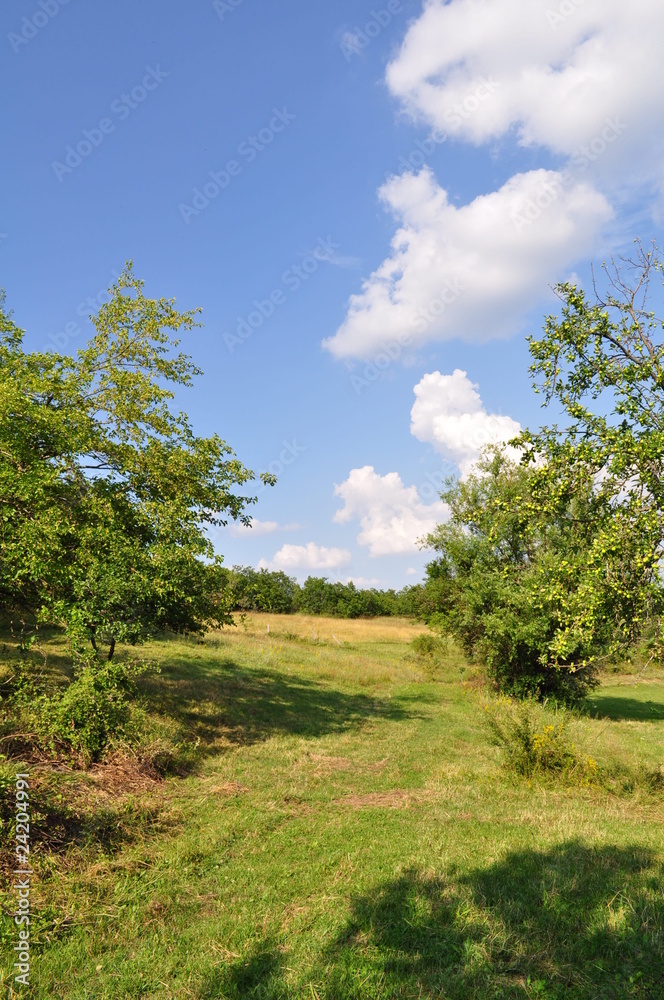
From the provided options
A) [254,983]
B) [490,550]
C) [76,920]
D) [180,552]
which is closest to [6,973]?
[76,920]

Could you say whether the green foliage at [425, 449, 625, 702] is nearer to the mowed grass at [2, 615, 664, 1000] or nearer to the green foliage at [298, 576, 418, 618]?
the mowed grass at [2, 615, 664, 1000]

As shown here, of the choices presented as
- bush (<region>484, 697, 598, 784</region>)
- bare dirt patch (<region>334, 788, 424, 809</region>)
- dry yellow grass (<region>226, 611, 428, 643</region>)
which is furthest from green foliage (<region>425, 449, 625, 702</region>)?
dry yellow grass (<region>226, 611, 428, 643</region>)

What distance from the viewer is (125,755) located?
35.2 feet

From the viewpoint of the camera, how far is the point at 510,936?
5.72 m

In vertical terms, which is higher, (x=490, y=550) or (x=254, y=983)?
(x=490, y=550)

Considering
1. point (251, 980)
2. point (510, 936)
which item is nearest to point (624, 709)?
point (510, 936)

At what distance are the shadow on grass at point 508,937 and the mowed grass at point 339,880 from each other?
2 centimetres

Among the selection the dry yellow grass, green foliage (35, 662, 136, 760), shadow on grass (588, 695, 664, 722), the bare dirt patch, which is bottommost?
shadow on grass (588, 695, 664, 722)

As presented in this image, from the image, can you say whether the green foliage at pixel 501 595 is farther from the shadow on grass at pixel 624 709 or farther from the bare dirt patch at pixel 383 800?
the bare dirt patch at pixel 383 800

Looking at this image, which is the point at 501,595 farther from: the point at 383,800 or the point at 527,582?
the point at 383,800

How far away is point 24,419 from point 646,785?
52.4 ft

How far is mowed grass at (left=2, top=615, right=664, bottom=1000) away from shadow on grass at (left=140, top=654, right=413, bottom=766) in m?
0.57

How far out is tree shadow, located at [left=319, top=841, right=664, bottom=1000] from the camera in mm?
4988

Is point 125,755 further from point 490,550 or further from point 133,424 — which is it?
point 490,550
